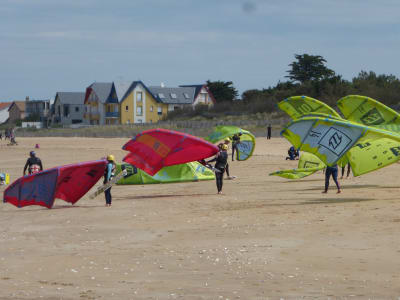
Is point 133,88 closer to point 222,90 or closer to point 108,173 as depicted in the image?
point 222,90

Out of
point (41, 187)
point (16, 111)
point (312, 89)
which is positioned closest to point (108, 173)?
point (41, 187)

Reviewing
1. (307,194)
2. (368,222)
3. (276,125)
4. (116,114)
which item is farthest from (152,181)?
(116,114)

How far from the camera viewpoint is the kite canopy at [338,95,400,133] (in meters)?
19.7

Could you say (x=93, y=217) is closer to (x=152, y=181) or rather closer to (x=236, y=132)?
(x=152, y=181)

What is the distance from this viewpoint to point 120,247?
39.8ft

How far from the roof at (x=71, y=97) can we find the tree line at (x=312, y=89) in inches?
1073

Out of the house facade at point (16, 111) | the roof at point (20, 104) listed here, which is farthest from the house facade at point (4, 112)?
the roof at point (20, 104)

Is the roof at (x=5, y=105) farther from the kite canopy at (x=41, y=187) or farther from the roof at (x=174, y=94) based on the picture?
the kite canopy at (x=41, y=187)

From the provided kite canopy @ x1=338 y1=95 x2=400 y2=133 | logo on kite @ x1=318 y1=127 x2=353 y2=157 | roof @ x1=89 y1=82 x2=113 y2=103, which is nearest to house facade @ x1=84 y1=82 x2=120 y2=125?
roof @ x1=89 y1=82 x2=113 y2=103

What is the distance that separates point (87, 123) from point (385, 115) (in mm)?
89460

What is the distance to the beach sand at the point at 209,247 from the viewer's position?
358 inches

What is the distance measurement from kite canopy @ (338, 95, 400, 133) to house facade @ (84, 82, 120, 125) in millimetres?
80080

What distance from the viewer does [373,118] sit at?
66.2ft

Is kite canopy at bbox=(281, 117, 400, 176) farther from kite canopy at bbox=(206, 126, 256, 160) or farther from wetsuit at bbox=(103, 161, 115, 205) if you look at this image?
kite canopy at bbox=(206, 126, 256, 160)
